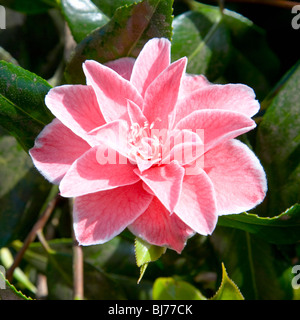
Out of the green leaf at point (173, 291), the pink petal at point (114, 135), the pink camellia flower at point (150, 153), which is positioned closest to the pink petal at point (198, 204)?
the pink camellia flower at point (150, 153)

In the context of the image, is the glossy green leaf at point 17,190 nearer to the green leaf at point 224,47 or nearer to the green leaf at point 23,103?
the green leaf at point 23,103

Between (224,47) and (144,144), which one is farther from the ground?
(224,47)

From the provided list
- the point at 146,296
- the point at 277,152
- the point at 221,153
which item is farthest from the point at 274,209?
the point at 146,296

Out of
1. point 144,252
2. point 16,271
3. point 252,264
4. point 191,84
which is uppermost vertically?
point 191,84

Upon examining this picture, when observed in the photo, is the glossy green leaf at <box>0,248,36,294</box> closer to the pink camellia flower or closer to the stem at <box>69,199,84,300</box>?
the stem at <box>69,199,84,300</box>

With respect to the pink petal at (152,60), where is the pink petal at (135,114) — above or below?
below

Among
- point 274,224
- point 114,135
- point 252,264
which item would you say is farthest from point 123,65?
point 252,264

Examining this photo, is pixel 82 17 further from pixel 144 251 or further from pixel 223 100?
pixel 144 251

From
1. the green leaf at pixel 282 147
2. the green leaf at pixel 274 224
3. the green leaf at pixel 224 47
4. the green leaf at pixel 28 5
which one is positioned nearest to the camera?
the green leaf at pixel 274 224
